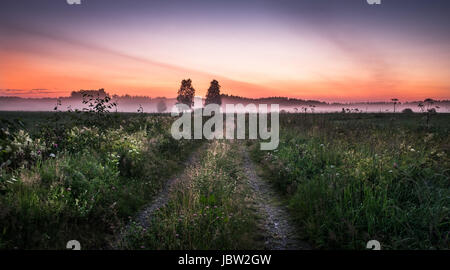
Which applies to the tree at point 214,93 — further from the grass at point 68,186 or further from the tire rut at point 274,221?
the tire rut at point 274,221

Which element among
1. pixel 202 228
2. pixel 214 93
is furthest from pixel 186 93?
pixel 202 228

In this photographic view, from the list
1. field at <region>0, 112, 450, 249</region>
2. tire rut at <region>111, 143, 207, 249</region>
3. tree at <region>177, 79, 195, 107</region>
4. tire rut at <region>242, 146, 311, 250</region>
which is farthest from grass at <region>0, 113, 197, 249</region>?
tree at <region>177, 79, 195, 107</region>

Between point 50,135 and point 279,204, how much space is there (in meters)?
8.86

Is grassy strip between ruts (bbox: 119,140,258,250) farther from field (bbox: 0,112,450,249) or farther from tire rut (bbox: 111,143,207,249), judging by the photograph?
tire rut (bbox: 111,143,207,249)

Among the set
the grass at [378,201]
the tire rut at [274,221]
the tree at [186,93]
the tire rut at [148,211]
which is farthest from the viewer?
the tree at [186,93]

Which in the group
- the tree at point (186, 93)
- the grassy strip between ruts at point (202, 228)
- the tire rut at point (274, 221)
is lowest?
the tire rut at point (274, 221)

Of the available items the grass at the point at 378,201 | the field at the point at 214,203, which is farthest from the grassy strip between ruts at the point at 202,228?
the grass at the point at 378,201

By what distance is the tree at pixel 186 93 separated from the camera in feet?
184

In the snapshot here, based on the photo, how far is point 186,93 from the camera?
5656cm

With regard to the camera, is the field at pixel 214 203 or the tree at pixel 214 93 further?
the tree at pixel 214 93

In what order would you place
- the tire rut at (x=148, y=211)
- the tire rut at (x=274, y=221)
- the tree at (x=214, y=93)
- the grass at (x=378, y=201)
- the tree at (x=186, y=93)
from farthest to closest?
the tree at (x=214, y=93) < the tree at (x=186, y=93) < the tire rut at (x=274, y=221) < the tire rut at (x=148, y=211) < the grass at (x=378, y=201)

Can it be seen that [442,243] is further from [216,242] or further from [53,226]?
[53,226]

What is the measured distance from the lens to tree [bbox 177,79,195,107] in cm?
5594

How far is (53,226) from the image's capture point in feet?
14.9
